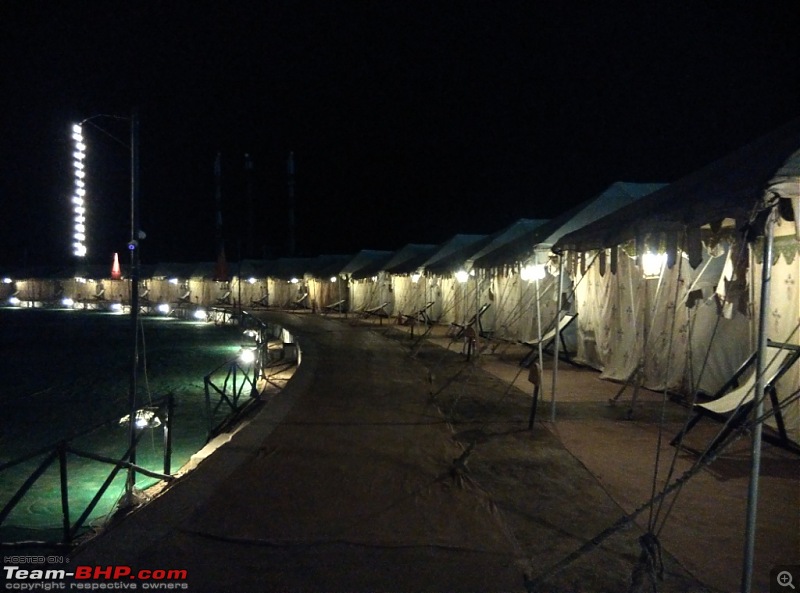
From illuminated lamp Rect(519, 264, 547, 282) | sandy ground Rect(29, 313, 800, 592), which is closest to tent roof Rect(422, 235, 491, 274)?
illuminated lamp Rect(519, 264, 547, 282)

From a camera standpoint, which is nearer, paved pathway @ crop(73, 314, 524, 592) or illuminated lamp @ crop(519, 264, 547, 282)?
paved pathway @ crop(73, 314, 524, 592)

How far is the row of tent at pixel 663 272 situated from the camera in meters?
5.15

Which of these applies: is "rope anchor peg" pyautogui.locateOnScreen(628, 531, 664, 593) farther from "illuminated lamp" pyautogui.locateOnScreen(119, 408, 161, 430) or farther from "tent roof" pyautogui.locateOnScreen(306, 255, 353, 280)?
"tent roof" pyautogui.locateOnScreen(306, 255, 353, 280)

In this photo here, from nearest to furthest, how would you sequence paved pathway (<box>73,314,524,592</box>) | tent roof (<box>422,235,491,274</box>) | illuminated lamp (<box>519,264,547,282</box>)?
paved pathway (<box>73,314,524,592</box>)
illuminated lamp (<box>519,264,547,282</box>)
tent roof (<box>422,235,491,274</box>)

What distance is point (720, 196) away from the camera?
5367mm

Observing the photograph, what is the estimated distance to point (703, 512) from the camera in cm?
527

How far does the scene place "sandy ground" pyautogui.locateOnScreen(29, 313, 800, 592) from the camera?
423cm

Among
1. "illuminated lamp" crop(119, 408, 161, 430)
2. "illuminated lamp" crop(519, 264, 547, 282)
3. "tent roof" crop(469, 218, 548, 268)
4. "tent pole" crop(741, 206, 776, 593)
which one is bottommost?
"illuminated lamp" crop(119, 408, 161, 430)

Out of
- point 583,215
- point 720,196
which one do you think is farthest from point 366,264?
point 720,196

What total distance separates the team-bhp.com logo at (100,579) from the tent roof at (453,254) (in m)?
15.4

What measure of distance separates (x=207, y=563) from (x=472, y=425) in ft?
16.0

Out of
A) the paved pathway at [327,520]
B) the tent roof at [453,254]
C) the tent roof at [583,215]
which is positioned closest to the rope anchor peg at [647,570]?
the paved pathway at [327,520]

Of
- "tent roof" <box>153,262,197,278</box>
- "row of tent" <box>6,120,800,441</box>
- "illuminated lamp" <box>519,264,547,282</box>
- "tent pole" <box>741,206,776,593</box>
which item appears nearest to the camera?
"tent pole" <box>741,206,776,593</box>

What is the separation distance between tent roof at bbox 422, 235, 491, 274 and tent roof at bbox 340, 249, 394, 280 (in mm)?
6861
